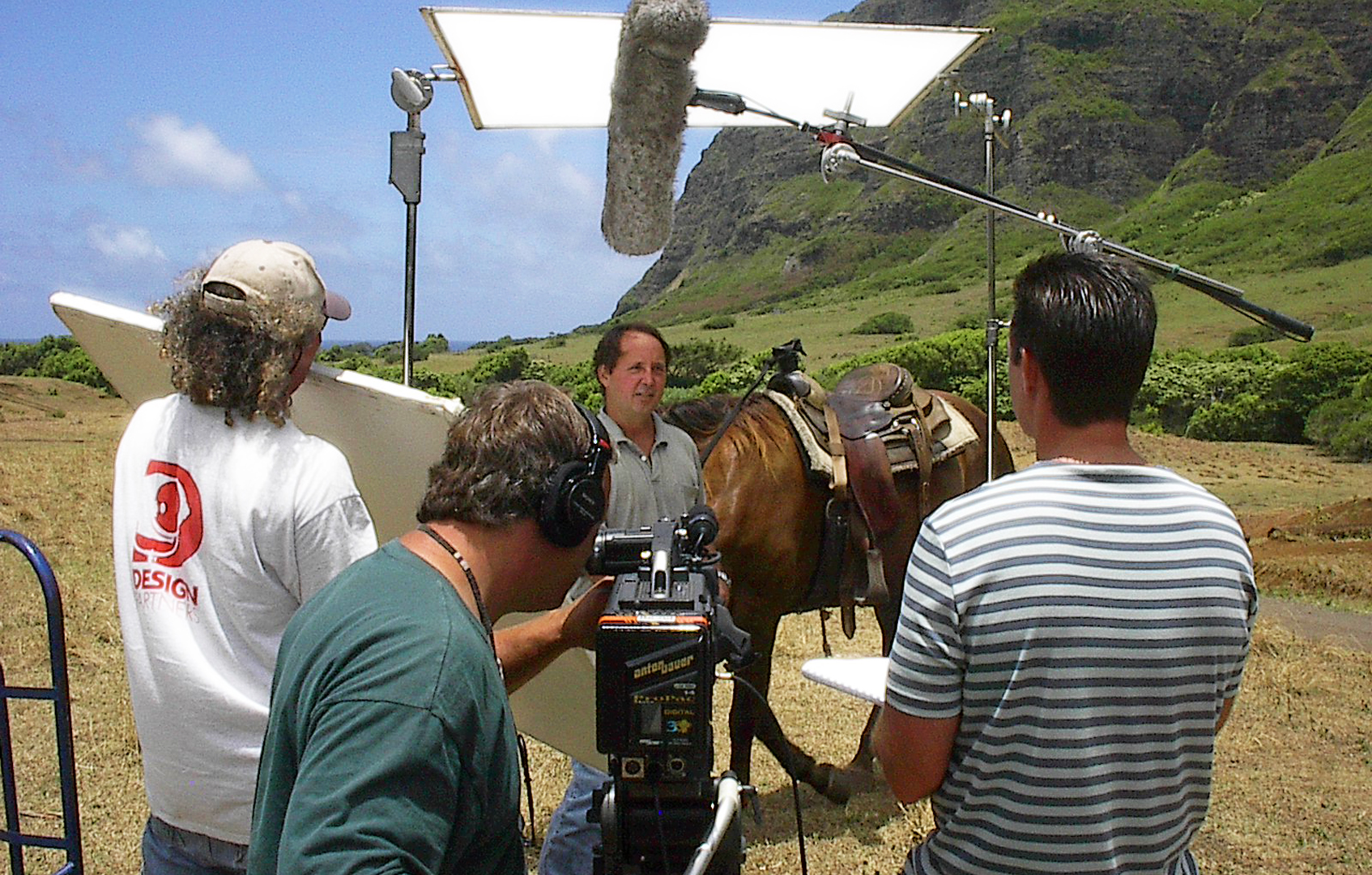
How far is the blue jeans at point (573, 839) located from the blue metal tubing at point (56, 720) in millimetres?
1104

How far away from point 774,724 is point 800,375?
1.42m

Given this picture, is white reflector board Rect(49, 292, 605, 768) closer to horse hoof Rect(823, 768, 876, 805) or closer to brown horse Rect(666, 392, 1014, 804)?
brown horse Rect(666, 392, 1014, 804)

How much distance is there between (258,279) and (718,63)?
247 cm

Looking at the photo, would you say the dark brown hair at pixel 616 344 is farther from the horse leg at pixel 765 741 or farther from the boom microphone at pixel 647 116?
the horse leg at pixel 765 741

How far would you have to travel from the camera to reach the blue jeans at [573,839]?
8.95 ft

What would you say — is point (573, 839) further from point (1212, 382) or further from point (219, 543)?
point (1212, 382)

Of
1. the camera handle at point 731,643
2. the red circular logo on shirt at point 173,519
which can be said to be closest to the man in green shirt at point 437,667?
the camera handle at point 731,643

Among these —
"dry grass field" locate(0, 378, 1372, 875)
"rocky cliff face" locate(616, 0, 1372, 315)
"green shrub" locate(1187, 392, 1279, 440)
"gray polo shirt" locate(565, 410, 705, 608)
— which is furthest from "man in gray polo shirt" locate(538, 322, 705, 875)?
"rocky cliff face" locate(616, 0, 1372, 315)

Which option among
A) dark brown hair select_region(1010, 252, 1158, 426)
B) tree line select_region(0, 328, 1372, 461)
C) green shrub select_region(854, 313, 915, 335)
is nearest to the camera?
dark brown hair select_region(1010, 252, 1158, 426)

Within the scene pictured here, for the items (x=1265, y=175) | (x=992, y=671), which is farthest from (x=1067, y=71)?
(x=992, y=671)

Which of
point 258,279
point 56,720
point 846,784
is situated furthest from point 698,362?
point 258,279

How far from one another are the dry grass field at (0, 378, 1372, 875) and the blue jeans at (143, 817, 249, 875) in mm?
2062

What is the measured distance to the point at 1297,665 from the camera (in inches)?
233

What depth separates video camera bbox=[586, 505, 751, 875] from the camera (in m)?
1.33
